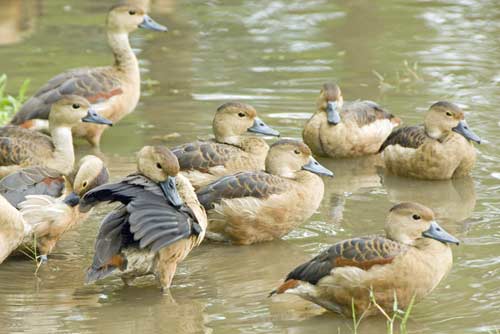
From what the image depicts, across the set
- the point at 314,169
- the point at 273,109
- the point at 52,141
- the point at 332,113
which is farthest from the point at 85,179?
the point at 273,109

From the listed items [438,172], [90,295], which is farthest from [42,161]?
[438,172]

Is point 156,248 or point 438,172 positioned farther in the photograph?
point 438,172

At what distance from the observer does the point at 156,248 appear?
302 inches

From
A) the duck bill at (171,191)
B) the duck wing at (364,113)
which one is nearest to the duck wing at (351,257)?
the duck bill at (171,191)

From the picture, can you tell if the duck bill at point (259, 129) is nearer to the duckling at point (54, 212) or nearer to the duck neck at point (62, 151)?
the duck neck at point (62, 151)

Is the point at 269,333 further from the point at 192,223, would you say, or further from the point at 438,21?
the point at 438,21

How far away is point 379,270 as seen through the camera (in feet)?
23.4

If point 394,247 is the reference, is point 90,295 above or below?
below

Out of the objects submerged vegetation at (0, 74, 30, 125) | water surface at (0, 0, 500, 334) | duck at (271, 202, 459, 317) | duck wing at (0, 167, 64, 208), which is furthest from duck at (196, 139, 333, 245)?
submerged vegetation at (0, 74, 30, 125)

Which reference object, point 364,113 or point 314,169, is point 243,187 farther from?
point 364,113

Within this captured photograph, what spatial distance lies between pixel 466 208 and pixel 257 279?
236cm

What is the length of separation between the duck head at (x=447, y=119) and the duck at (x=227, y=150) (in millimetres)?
1500

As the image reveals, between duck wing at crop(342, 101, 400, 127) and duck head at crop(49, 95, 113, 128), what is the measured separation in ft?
7.85

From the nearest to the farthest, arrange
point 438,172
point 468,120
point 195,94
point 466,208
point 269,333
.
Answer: point 269,333, point 466,208, point 438,172, point 468,120, point 195,94
